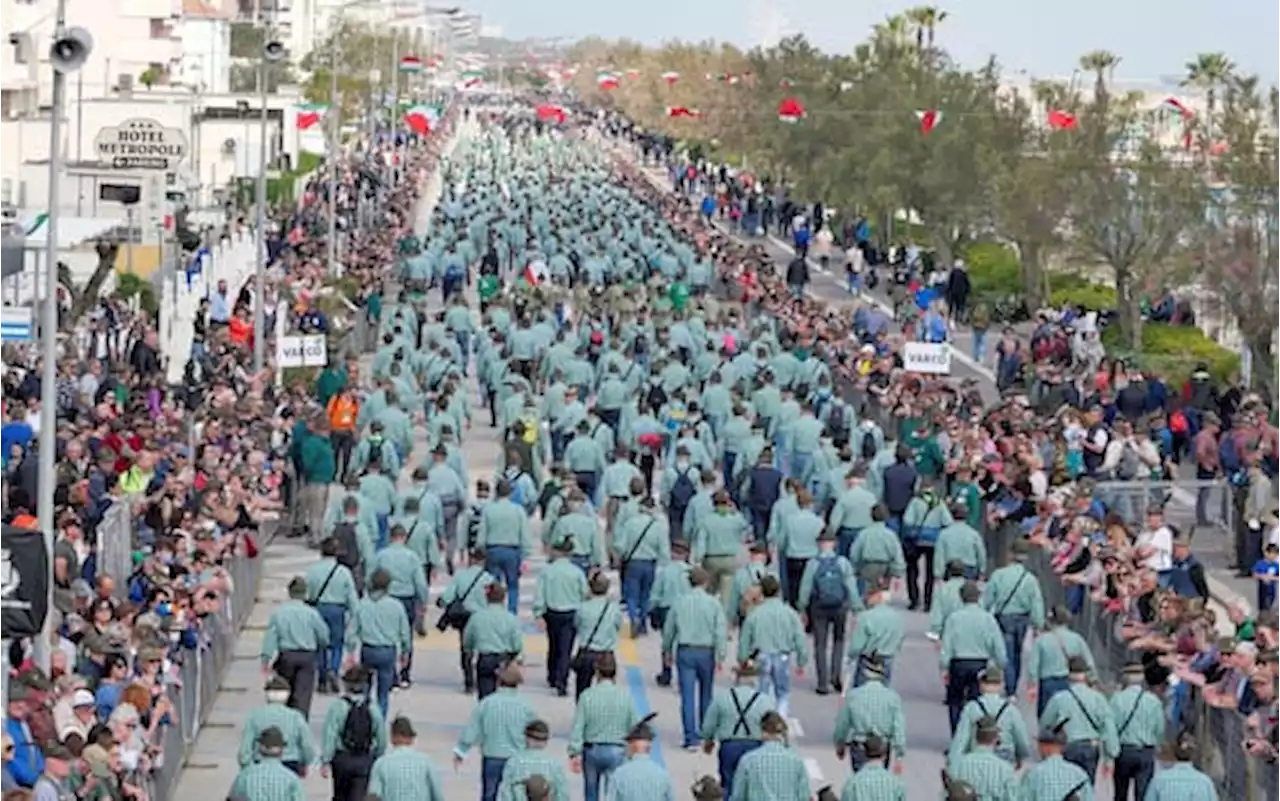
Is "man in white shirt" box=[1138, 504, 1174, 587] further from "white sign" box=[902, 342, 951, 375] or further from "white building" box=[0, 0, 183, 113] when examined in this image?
"white building" box=[0, 0, 183, 113]

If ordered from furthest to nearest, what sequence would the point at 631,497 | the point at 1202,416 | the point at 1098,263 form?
the point at 1098,263
the point at 1202,416
the point at 631,497

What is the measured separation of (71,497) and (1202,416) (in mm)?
16823

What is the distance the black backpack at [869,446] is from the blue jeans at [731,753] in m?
12.9

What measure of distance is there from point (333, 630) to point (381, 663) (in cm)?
140

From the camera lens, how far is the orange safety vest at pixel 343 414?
38.3 meters

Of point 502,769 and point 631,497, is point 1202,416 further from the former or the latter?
point 502,769

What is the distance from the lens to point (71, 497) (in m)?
27.8

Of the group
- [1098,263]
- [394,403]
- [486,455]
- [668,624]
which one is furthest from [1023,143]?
[668,624]

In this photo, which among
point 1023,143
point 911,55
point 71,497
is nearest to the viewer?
point 71,497

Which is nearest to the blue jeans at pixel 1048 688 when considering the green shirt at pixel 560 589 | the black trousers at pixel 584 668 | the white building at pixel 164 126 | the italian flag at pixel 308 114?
the black trousers at pixel 584 668

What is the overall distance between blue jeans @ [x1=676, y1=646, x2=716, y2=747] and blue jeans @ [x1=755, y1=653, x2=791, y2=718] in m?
0.32

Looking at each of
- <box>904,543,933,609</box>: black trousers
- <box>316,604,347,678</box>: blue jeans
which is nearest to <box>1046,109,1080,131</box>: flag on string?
<box>904,543,933,609</box>: black trousers

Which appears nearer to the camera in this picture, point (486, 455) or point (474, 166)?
point (486, 455)

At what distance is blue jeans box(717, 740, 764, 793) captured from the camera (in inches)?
846
